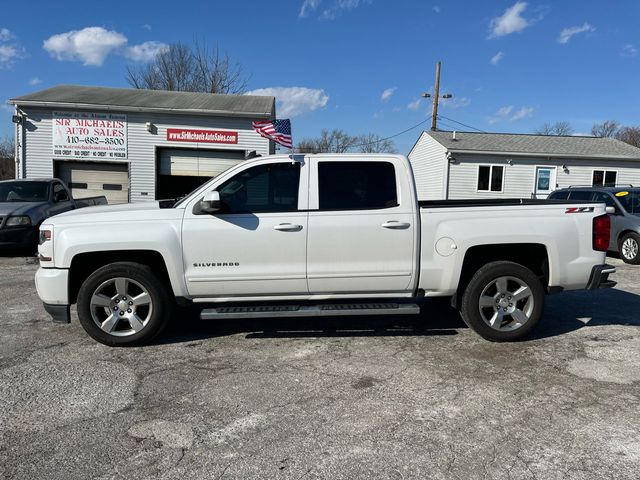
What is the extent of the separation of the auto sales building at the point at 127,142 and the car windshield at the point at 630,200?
11715mm

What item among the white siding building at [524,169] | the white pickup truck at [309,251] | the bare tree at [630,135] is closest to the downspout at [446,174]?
the white siding building at [524,169]

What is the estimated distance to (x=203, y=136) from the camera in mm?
18219

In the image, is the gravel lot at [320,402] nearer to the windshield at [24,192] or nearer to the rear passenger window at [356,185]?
the rear passenger window at [356,185]

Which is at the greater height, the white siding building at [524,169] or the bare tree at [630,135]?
the bare tree at [630,135]

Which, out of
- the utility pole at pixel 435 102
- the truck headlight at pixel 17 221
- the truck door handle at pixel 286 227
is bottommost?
the truck headlight at pixel 17 221

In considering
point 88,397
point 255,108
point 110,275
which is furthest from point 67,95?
point 88,397

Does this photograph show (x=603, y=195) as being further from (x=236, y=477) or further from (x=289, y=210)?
(x=236, y=477)

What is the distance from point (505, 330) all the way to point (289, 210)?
8.38 ft

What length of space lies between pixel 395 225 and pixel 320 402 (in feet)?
6.33


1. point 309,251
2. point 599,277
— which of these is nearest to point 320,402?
point 309,251

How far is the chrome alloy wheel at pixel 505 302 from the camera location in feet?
16.1

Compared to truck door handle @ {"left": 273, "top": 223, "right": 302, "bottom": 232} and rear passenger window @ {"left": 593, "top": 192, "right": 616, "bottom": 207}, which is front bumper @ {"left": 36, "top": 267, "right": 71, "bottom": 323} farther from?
rear passenger window @ {"left": 593, "top": 192, "right": 616, "bottom": 207}

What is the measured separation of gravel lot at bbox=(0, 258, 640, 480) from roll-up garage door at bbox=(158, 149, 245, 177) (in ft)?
43.8

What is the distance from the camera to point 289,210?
15.6 ft
